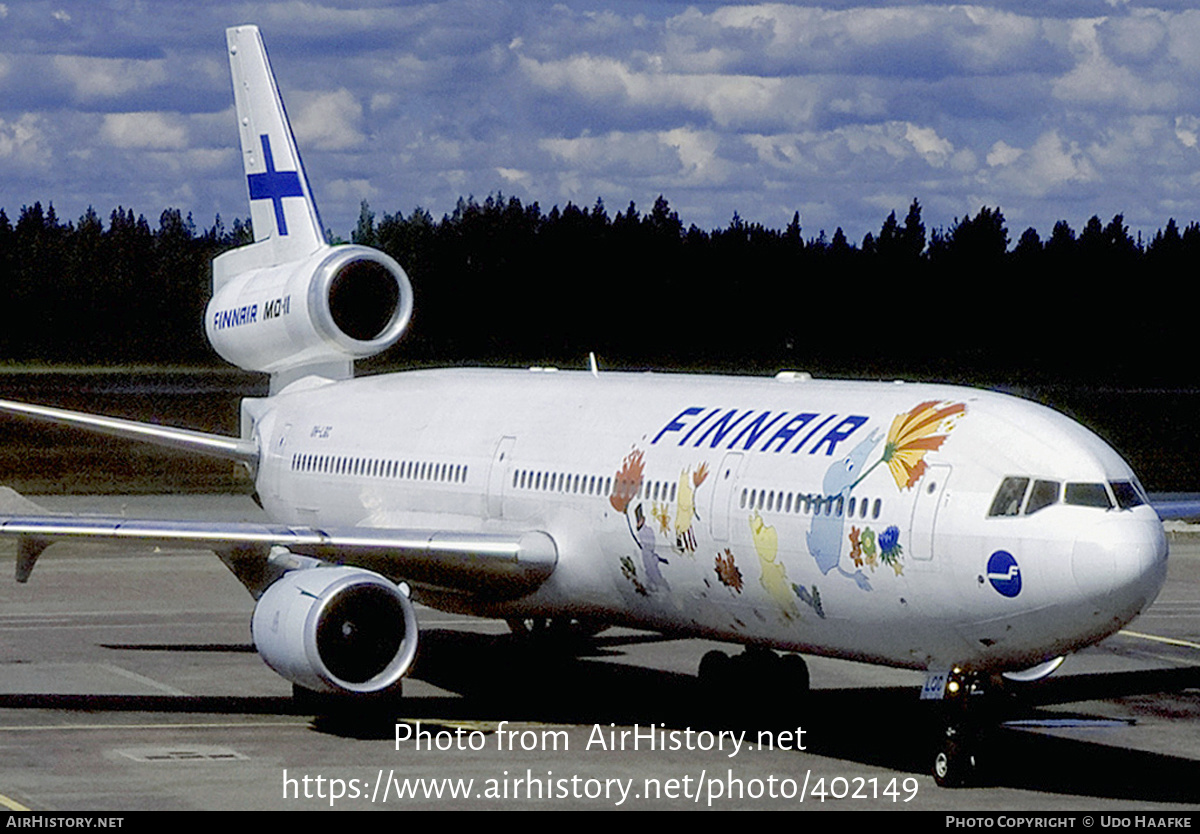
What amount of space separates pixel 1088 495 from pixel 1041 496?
1.54ft

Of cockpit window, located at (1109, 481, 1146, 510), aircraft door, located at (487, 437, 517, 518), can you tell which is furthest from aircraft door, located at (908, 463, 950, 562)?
aircraft door, located at (487, 437, 517, 518)

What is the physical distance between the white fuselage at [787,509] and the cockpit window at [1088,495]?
0.05 m

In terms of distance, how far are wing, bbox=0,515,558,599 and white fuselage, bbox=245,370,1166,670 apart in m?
0.38

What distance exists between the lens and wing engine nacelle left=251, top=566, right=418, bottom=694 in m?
25.8

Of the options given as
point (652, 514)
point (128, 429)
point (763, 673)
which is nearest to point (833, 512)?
point (652, 514)

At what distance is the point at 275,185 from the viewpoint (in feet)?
124

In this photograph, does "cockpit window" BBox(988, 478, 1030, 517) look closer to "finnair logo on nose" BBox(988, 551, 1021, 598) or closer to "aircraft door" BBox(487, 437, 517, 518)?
"finnair logo on nose" BBox(988, 551, 1021, 598)

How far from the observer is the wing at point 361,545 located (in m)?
27.3

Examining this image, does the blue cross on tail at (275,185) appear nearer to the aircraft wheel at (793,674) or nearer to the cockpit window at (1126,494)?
the aircraft wheel at (793,674)

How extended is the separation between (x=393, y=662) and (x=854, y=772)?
592 centimetres

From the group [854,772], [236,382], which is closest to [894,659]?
[854,772]

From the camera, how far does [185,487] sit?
68.9m

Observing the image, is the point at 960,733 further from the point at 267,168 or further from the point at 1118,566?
the point at 267,168

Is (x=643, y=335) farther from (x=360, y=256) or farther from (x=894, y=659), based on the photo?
(x=894, y=659)
